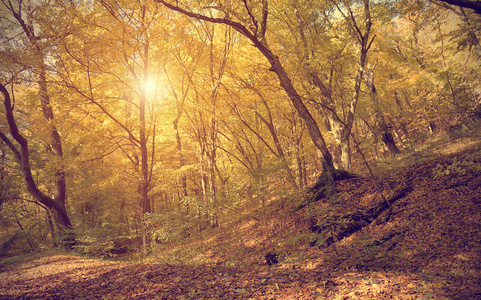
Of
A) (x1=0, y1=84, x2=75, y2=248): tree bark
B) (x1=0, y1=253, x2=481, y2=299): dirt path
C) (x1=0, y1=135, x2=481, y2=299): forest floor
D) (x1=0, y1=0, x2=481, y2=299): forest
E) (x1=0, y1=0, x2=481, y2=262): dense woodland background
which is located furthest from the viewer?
(x1=0, y1=84, x2=75, y2=248): tree bark

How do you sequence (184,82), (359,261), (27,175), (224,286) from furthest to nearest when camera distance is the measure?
1. (184,82)
2. (27,175)
3. (359,261)
4. (224,286)

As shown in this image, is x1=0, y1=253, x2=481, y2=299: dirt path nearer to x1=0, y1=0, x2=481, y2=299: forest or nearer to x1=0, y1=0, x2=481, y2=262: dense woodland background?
x1=0, y1=0, x2=481, y2=299: forest

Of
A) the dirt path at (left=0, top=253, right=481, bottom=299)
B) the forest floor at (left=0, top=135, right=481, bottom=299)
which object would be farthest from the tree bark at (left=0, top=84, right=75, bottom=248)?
the dirt path at (left=0, top=253, right=481, bottom=299)

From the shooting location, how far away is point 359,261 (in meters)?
3.63

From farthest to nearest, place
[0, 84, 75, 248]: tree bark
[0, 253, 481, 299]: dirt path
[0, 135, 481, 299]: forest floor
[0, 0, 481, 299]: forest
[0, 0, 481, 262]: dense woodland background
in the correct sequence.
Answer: [0, 84, 75, 248]: tree bark < [0, 0, 481, 262]: dense woodland background < [0, 0, 481, 299]: forest < [0, 135, 481, 299]: forest floor < [0, 253, 481, 299]: dirt path

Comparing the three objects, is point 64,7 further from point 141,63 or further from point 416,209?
point 416,209

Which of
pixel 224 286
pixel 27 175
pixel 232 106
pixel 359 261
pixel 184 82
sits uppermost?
pixel 184 82

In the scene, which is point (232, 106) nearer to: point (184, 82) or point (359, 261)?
point (184, 82)

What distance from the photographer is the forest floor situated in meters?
2.68

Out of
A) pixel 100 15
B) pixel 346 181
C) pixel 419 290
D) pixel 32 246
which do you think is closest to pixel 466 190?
pixel 346 181

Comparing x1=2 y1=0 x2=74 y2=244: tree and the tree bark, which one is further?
the tree bark

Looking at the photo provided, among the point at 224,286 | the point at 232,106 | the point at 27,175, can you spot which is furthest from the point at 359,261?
the point at 27,175

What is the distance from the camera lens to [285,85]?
6672mm

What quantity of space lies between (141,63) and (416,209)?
998 centimetres
